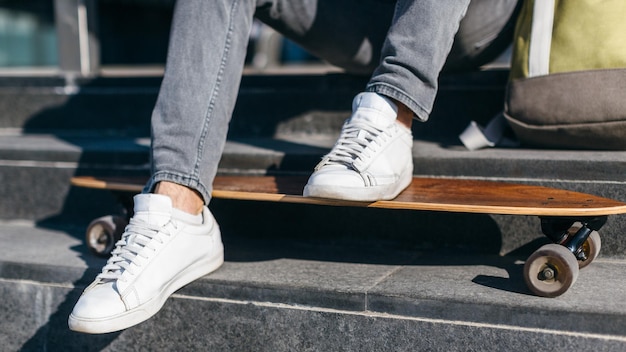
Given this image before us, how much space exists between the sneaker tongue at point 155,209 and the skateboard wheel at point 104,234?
0.38 m

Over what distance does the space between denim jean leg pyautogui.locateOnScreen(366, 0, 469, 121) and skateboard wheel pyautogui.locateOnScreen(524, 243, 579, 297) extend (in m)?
0.44

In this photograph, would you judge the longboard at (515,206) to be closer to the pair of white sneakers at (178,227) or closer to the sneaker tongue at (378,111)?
the pair of white sneakers at (178,227)

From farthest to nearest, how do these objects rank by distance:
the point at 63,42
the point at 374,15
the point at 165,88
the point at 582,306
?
the point at 63,42 < the point at 374,15 < the point at 165,88 < the point at 582,306

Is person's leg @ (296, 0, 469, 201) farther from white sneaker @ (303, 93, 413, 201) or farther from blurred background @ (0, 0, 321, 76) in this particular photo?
blurred background @ (0, 0, 321, 76)

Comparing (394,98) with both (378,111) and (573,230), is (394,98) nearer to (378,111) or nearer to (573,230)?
(378,111)

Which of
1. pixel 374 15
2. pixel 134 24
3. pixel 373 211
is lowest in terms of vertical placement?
pixel 373 211

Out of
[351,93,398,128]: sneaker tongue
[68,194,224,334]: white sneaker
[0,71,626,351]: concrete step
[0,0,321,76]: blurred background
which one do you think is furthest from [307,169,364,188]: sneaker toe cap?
[0,0,321,76]: blurred background

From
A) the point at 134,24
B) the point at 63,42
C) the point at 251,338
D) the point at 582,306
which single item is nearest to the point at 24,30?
the point at 134,24

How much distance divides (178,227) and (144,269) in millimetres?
140

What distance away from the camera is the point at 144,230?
1.57 metres

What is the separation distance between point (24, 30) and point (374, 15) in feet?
24.0

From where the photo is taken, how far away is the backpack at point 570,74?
1.72 m

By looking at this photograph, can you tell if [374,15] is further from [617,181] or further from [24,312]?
[24,312]

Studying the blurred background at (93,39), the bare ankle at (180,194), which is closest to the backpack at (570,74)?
the bare ankle at (180,194)
